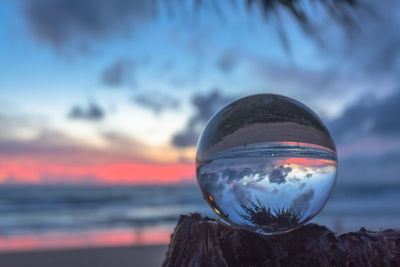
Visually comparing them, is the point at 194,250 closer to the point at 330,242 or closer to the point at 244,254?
the point at 244,254

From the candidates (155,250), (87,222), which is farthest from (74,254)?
(87,222)

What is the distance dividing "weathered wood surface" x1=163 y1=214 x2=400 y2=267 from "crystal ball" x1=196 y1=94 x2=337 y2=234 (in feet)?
0.30

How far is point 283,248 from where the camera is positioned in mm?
1595

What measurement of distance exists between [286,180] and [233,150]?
0.29m

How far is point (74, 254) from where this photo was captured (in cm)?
817

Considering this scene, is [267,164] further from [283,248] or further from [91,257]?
[91,257]

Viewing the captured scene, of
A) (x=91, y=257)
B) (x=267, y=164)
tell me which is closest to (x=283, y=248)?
(x=267, y=164)

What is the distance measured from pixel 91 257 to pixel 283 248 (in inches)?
285

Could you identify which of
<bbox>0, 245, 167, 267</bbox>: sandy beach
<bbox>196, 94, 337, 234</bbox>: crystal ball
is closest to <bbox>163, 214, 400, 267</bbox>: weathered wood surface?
<bbox>196, 94, 337, 234</bbox>: crystal ball

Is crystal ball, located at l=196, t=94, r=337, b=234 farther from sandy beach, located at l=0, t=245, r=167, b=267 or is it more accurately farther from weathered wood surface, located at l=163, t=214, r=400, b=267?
sandy beach, located at l=0, t=245, r=167, b=267

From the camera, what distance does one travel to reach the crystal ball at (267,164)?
169 cm

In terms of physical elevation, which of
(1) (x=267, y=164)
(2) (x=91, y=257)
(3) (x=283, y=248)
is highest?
(1) (x=267, y=164)

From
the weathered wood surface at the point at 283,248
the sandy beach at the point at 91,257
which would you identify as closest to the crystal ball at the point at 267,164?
the weathered wood surface at the point at 283,248

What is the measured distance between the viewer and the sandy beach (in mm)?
7438
